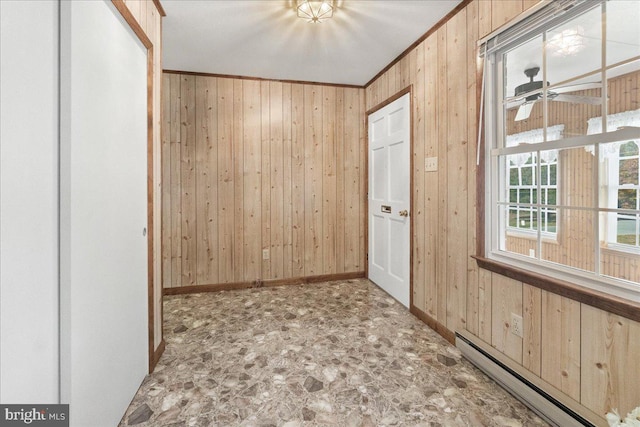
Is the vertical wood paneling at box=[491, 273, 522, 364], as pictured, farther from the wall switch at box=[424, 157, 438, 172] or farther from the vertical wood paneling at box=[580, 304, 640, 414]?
the wall switch at box=[424, 157, 438, 172]

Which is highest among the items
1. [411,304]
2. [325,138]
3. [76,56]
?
[325,138]

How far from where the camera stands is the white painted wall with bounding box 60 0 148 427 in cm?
109

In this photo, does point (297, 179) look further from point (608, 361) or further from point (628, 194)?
point (608, 361)

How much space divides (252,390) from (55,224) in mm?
1337

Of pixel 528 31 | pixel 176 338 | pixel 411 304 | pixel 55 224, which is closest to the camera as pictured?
pixel 55 224

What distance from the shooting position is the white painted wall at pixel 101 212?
1.09 meters

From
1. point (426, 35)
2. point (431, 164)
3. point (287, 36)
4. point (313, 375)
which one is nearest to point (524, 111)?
point (431, 164)

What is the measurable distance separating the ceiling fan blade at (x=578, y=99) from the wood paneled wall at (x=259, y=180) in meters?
2.49

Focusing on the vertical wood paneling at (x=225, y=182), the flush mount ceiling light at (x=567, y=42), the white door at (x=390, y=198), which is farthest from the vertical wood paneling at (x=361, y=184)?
the flush mount ceiling light at (x=567, y=42)

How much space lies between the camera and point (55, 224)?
1.04 meters

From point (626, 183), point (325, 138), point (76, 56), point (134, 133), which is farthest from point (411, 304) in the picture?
point (76, 56)

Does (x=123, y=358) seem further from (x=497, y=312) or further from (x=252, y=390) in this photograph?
(x=497, y=312)

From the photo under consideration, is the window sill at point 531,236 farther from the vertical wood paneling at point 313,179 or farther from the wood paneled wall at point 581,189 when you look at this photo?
the vertical wood paneling at point 313,179

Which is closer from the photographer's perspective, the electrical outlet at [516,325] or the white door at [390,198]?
the electrical outlet at [516,325]
